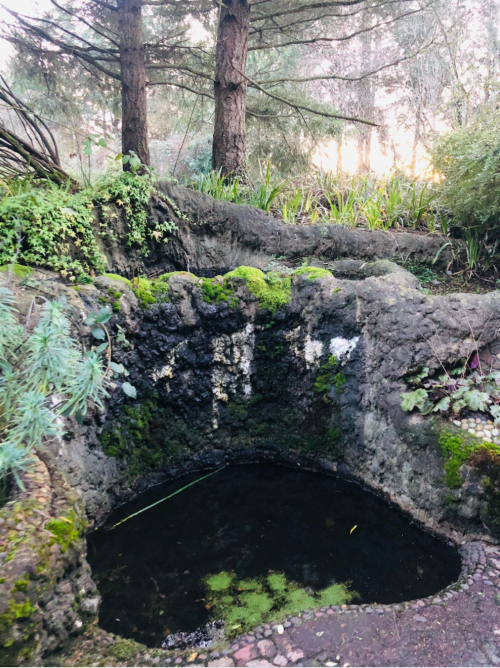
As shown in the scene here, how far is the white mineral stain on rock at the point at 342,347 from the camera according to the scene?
13.5 feet

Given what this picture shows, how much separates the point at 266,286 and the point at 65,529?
2.94 meters

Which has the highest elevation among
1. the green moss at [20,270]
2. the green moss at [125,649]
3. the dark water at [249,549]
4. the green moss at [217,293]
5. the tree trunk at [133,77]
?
the tree trunk at [133,77]

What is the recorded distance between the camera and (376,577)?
285cm

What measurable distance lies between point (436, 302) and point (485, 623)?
2493 mm

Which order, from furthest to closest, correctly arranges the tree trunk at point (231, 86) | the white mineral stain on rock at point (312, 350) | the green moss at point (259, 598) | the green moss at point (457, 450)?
the tree trunk at point (231, 86), the white mineral stain on rock at point (312, 350), the green moss at point (457, 450), the green moss at point (259, 598)

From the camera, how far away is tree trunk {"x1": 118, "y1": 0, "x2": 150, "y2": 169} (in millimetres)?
5719

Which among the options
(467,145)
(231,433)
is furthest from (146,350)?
(467,145)

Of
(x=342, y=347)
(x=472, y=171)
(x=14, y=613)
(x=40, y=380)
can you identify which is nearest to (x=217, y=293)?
(x=342, y=347)

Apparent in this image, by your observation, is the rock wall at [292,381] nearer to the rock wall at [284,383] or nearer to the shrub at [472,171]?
the rock wall at [284,383]

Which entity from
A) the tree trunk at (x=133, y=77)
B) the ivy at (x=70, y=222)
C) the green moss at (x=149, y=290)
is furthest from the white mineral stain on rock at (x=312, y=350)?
the tree trunk at (x=133, y=77)

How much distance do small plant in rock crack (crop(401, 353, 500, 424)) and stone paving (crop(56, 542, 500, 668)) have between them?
1257 millimetres


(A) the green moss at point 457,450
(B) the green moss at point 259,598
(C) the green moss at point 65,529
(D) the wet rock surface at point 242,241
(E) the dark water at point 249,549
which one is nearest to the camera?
(C) the green moss at point 65,529

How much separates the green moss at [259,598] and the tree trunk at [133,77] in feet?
17.5

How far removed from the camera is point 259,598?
2670 millimetres
